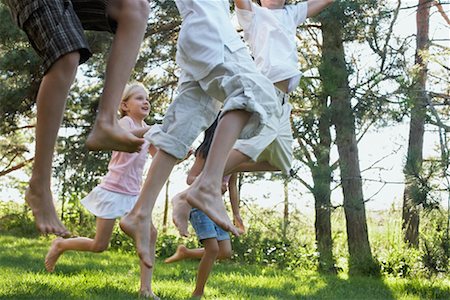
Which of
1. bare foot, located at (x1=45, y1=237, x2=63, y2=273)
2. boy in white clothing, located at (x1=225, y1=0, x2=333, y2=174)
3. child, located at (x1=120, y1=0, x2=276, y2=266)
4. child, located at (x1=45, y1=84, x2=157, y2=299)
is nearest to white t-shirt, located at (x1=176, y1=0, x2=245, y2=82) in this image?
child, located at (x1=120, y1=0, x2=276, y2=266)

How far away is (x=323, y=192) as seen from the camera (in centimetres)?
545

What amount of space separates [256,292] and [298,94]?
241cm

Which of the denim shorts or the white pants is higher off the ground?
the white pants

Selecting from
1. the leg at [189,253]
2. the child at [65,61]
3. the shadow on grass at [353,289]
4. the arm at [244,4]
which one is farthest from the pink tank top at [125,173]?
the child at [65,61]

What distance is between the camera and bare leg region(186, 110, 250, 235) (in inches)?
92.4

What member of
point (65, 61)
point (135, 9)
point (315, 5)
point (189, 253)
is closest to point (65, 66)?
point (65, 61)

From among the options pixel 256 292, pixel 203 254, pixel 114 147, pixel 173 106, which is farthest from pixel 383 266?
pixel 114 147

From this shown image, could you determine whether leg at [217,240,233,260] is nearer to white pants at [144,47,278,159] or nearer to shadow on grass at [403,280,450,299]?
white pants at [144,47,278,159]

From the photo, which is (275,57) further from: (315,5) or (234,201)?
(234,201)

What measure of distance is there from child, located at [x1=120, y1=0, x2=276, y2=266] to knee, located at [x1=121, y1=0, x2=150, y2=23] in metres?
0.41

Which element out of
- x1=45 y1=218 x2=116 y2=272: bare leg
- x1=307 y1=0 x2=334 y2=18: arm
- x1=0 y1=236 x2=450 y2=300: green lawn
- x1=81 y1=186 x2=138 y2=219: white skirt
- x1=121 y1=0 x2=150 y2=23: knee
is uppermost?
x1=307 y1=0 x2=334 y2=18: arm

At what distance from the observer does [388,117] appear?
564 cm

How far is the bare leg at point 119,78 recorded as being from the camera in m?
2.04

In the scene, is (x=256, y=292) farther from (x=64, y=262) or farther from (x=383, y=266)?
(x=383, y=266)
